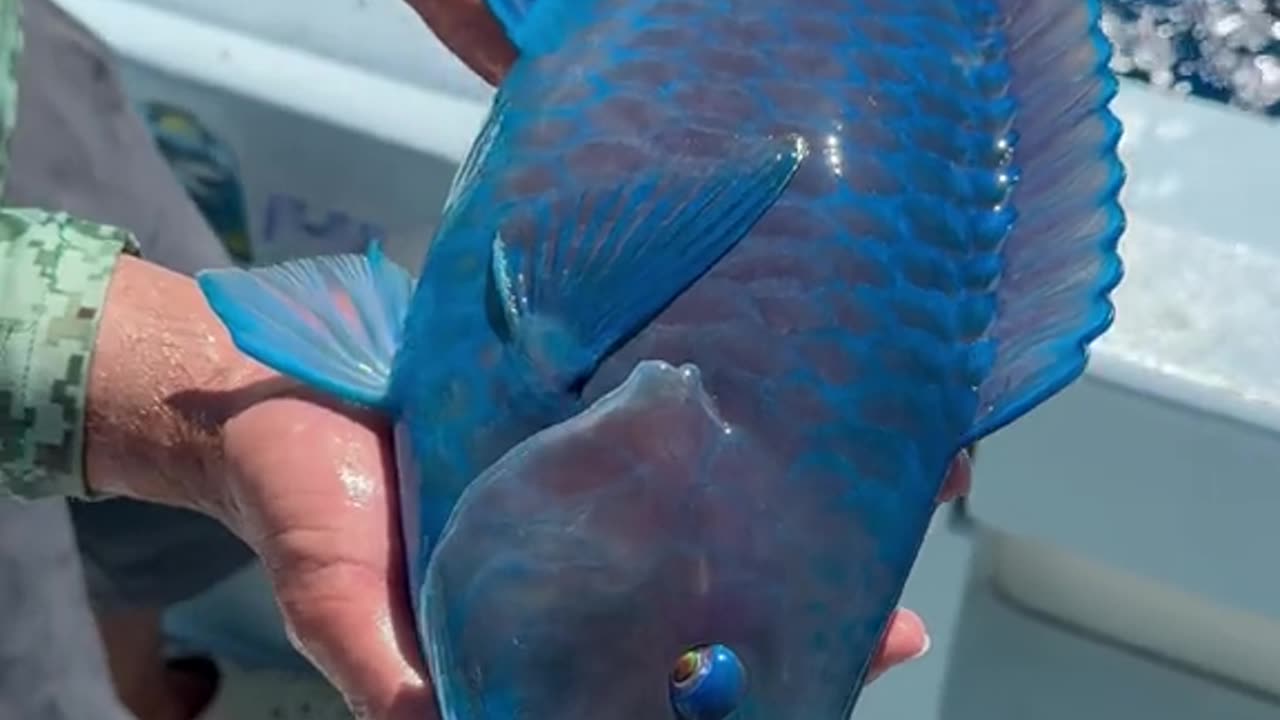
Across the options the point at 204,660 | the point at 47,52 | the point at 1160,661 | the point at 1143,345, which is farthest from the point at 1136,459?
the point at 204,660

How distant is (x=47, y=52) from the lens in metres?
1.32

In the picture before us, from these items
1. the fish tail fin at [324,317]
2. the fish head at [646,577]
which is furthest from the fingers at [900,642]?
the fish tail fin at [324,317]

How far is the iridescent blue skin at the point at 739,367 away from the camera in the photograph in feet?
2.10

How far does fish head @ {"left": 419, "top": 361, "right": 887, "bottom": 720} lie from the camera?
24.9 inches

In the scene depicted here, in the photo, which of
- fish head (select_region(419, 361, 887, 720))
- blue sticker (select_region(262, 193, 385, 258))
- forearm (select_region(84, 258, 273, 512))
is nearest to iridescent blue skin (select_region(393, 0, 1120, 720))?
fish head (select_region(419, 361, 887, 720))

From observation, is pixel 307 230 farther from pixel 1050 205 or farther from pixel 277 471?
pixel 1050 205

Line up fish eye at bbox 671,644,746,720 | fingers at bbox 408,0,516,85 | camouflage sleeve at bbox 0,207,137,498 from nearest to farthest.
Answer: fish eye at bbox 671,644,746,720
camouflage sleeve at bbox 0,207,137,498
fingers at bbox 408,0,516,85

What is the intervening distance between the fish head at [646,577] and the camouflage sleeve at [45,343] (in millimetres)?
333

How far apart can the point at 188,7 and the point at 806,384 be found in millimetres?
968

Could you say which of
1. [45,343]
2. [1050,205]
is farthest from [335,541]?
[1050,205]

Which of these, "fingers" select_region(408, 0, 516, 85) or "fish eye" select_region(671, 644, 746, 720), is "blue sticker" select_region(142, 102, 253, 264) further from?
"fish eye" select_region(671, 644, 746, 720)

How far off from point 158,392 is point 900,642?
0.38 meters

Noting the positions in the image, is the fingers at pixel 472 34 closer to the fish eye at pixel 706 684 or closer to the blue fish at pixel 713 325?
the blue fish at pixel 713 325

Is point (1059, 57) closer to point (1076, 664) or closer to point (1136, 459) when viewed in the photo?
point (1136, 459)
